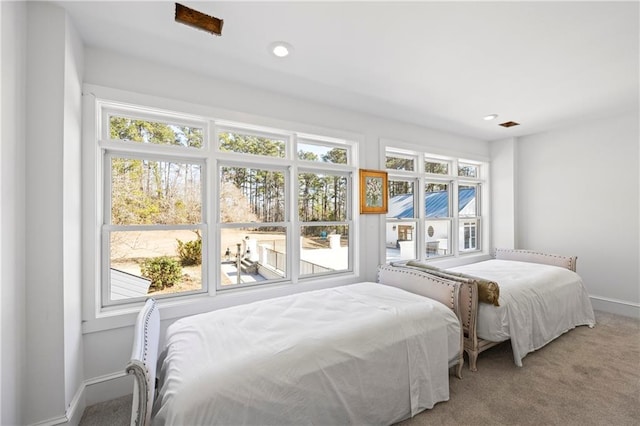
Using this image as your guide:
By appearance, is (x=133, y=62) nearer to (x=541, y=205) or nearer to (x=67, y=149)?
(x=67, y=149)

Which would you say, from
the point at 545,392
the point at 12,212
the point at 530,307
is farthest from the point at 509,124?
the point at 12,212

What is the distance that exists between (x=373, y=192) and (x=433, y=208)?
141 cm

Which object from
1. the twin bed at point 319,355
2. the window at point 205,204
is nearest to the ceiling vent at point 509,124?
the window at point 205,204

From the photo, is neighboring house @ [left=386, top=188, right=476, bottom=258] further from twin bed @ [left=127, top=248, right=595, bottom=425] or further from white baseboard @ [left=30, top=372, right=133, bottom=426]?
white baseboard @ [left=30, top=372, right=133, bottom=426]

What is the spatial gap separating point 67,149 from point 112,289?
1.13 meters

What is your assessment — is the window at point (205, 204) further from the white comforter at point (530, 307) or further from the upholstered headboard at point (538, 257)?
the upholstered headboard at point (538, 257)

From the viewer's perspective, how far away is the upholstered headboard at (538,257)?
11.8 feet

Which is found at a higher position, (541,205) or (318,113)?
(318,113)

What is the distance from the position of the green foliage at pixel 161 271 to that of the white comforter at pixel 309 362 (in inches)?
27.7

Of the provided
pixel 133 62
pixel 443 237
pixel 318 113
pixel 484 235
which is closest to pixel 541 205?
pixel 484 235

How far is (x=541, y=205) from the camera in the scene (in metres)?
4.43

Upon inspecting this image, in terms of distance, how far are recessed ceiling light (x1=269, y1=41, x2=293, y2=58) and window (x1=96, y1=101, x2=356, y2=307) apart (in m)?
0.77

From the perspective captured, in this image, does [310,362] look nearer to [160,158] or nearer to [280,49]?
[160,158]

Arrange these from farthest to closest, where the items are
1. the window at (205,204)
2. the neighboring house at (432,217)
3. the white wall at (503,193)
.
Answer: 1. the white wall at (503,193)
2. the neighboring house at (432,217)
3. the window at (205,204)
